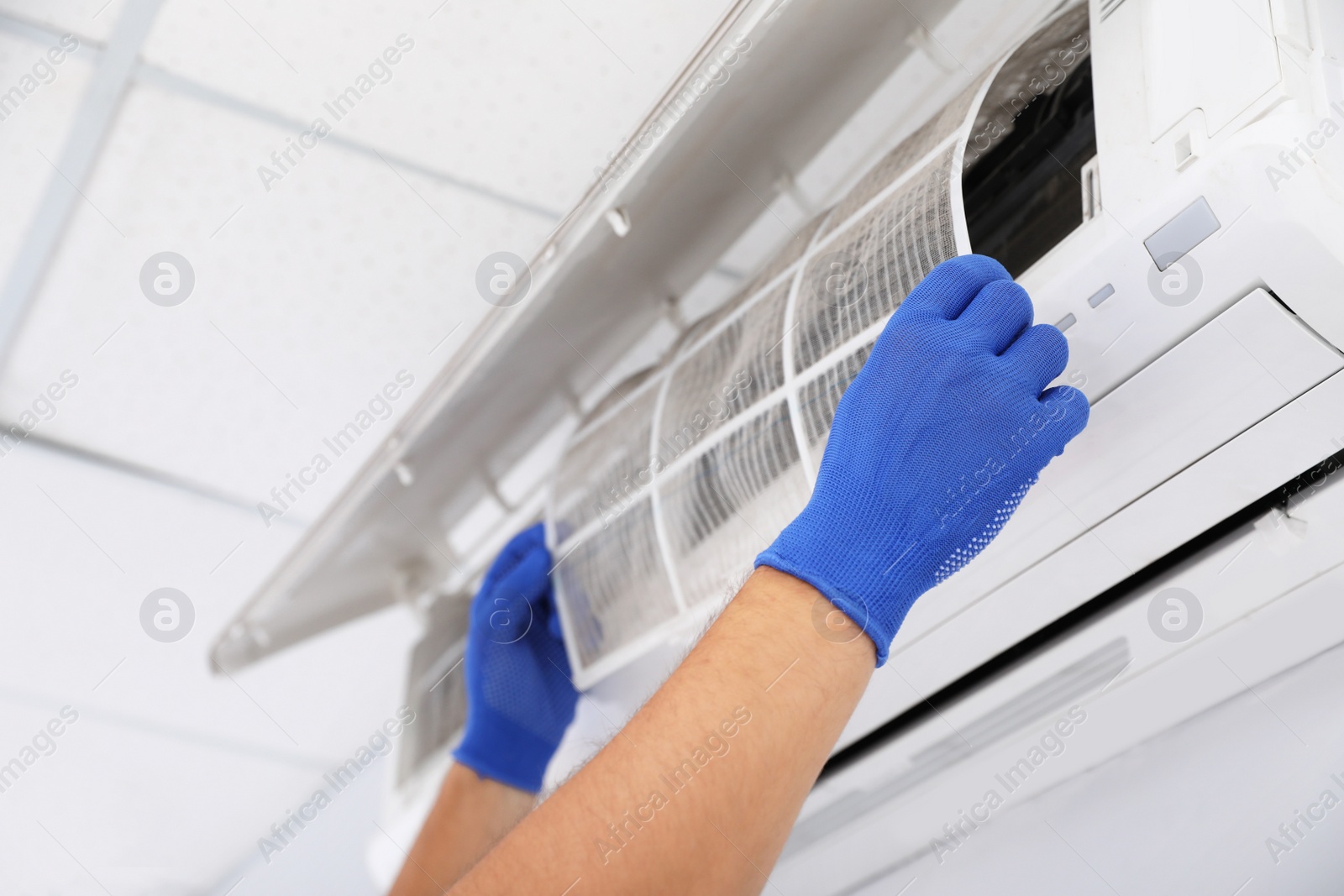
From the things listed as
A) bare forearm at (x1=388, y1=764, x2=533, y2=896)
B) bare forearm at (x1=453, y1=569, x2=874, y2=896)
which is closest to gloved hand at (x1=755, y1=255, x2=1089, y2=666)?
bare forearm at (x1=453, y1=569, x2=874, y2=896)

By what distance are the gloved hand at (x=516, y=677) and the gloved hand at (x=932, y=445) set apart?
627 millimetres

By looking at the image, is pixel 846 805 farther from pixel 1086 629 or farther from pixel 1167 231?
pixel 1167 231

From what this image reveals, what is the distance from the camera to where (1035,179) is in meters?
0.85

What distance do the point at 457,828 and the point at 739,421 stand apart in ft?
2.80

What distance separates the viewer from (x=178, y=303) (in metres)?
1.40

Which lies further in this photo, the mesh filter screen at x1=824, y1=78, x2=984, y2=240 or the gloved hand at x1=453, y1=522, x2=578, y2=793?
the gloved hand at x1=453, y1=522, x2=578, y2=793

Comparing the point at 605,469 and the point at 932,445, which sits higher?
the point at 605,469

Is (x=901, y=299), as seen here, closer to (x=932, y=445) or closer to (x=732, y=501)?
(x=932, y=445)

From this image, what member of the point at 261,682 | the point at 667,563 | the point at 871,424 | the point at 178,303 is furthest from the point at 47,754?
the point at 871,424

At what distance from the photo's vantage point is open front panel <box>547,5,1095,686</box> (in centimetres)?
84

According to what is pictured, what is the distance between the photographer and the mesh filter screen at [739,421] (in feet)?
2.79

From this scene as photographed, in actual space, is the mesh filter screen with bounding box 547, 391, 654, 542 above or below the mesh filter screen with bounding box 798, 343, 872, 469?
above

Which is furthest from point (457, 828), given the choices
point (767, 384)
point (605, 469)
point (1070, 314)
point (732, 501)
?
point (1070, 314)

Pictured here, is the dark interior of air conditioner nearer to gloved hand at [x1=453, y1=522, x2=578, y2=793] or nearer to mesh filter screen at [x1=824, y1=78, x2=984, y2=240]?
mesh filter screen at [x1=824, y1=78, x2=984, y2=240]
